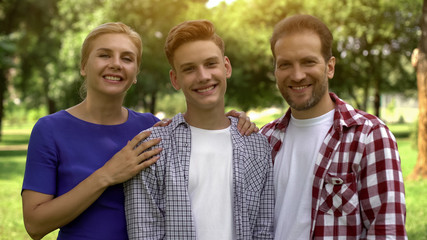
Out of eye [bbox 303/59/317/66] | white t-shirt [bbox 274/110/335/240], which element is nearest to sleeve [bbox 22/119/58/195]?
white t-shirt [bbox 274/110/335/240]

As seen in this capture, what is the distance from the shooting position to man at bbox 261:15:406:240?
2529mm

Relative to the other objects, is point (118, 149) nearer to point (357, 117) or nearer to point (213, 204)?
point (213, 204)

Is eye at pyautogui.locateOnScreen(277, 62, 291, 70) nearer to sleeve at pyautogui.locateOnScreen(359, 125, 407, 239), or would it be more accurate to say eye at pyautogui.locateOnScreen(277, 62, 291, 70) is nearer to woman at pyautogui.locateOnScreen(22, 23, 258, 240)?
woman at pyautogui.locateOnScreen(22, 23, 258, 240)

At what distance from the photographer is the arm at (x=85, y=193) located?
2730 mm

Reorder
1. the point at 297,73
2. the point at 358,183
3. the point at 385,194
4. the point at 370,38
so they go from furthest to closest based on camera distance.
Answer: the point at 370,38 < the point at 297,73 < the point at 358,183 < the point at 385,194

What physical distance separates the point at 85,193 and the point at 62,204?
0.55ft

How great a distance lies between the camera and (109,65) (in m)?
3.02

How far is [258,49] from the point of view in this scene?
87.0 feet

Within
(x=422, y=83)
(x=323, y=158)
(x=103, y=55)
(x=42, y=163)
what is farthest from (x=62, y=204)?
(x=422, y=83)

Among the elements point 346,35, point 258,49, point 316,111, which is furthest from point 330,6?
point 316,111

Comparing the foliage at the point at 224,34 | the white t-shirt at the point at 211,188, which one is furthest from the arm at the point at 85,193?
the foliage at the point at 224,34

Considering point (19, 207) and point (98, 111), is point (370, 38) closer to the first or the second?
point (19, 207)

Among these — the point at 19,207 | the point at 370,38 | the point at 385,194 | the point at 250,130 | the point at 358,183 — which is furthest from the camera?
the point at 370,38

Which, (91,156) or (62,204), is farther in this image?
(91,156)
